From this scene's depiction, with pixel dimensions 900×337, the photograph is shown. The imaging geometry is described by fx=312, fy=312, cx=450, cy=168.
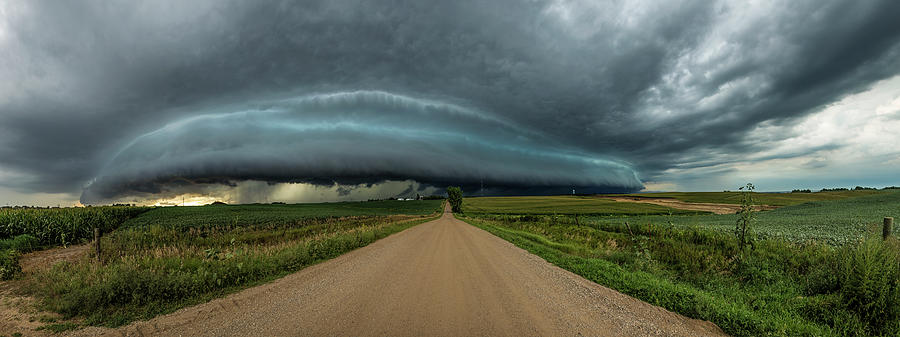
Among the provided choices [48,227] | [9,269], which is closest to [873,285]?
[9,269]

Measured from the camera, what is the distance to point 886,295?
19.8ft

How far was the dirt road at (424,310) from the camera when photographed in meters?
5.57

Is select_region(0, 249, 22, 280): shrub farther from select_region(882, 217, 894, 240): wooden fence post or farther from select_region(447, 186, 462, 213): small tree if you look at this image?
select_region(447, 186, 462, 213): small tree

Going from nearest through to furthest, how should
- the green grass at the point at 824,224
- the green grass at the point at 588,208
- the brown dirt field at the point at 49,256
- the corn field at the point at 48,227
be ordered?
the green grass at the point at 824,224 → the brown dirt field at the point at 49,256 → the corn field at the point at 48,227 → the green grass at the point at 588,208

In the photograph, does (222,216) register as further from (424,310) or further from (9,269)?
(424,310)

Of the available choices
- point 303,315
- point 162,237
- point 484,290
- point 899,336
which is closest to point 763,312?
point 899,336

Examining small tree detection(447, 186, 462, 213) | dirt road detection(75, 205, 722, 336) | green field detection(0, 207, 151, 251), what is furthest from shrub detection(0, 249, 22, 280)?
small tree detection(447, 186, 462, 213)

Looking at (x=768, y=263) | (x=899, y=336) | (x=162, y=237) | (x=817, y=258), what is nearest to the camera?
(x=899, y=336)

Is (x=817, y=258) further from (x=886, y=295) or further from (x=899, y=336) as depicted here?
(x=899, y=336)

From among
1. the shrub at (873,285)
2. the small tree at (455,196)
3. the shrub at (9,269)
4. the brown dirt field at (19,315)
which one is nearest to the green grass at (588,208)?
the small tree at (455,196)

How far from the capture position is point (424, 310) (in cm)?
648

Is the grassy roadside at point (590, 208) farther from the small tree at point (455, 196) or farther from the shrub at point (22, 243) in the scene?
the shrub at point (22, 243)

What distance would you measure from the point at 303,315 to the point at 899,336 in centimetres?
1067

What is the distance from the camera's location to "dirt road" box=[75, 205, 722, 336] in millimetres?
5570
